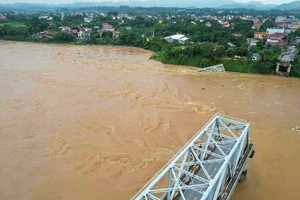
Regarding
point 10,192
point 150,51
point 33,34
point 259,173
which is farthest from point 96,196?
point 33,34

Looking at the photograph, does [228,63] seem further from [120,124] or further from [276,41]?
[120,124]

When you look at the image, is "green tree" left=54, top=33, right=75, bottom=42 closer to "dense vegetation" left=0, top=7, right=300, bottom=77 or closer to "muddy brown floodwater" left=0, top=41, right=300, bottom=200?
"dense vegetation" left=0, top=7, right=300, bottom=77

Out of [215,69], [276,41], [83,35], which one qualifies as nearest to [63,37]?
[83,35]

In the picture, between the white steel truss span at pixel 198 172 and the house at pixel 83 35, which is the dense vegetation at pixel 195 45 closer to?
the house at pixel 83 35

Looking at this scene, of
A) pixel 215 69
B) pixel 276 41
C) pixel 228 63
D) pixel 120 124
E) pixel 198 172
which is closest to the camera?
pixel 198 172

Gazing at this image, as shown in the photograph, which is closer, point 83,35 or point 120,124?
point 120,124

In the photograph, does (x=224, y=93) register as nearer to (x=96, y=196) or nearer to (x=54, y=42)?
(x=96, y=196)

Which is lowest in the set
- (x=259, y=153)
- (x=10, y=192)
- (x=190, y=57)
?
(x=10, y=192)

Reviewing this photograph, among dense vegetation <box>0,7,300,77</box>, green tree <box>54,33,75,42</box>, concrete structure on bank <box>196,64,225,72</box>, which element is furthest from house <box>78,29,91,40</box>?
concrete structure on bank <box>196,64,225,72</box>
